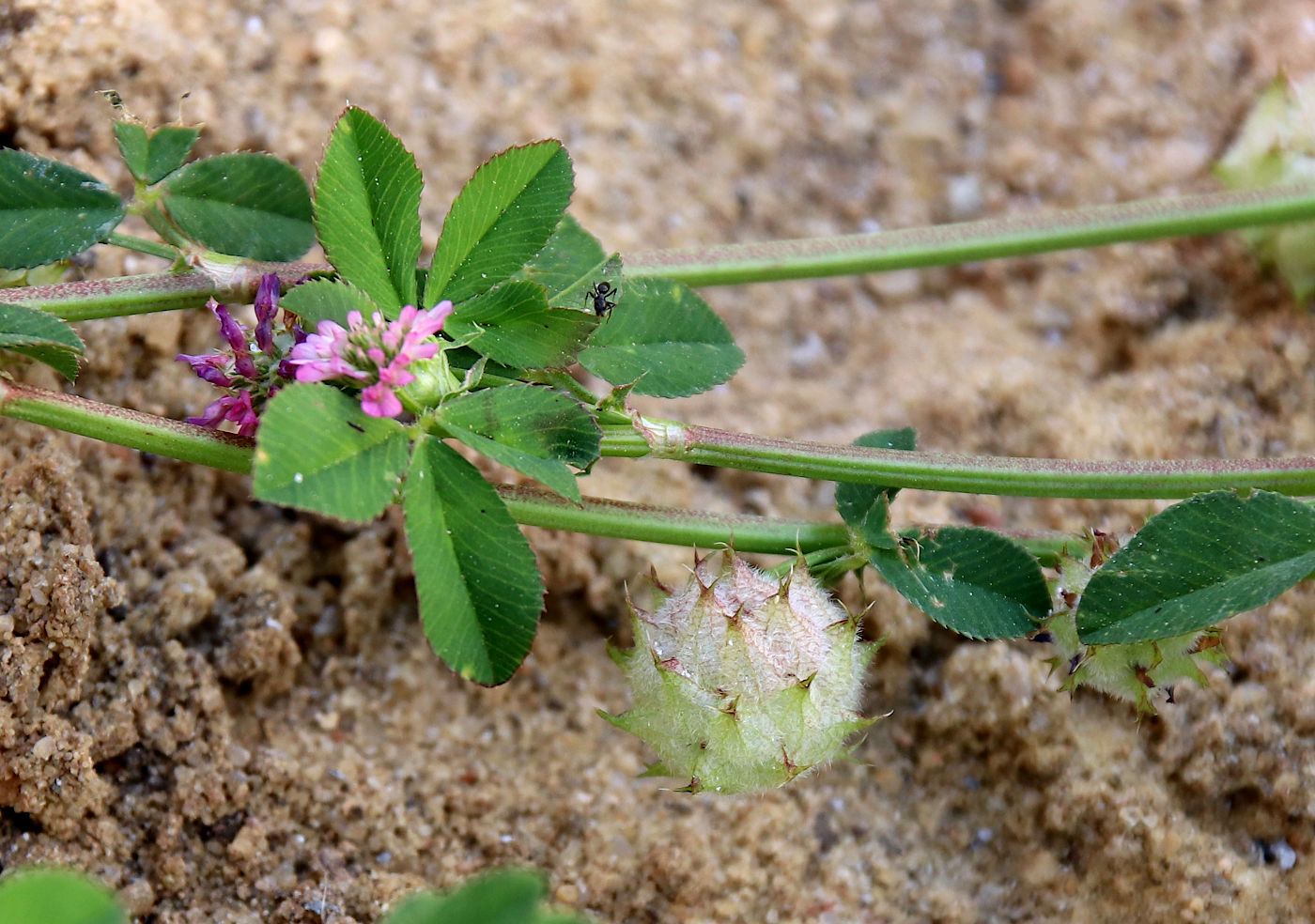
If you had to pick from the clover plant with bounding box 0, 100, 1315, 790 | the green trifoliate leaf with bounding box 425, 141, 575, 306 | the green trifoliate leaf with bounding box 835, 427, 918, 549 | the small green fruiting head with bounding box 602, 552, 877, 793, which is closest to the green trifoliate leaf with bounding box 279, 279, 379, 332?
the clover plant with bounding box 0, 100, 1315, 790

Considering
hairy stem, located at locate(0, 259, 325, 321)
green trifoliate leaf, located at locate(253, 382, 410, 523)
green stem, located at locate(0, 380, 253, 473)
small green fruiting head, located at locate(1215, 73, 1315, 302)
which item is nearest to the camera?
green trifoliate leaf, located at locate(253, 382, 410, 523)

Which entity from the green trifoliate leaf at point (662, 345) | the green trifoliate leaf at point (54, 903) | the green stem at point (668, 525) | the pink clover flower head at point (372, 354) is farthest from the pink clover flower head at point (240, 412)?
the green trifoliate leaf at point (54, 903)

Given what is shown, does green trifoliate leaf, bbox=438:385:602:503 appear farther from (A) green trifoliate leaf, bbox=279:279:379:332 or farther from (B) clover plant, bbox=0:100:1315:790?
(A) green trifoliate leaf, bbox=279:279:379:332

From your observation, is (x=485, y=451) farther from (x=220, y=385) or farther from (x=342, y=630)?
(x=342, y=630)

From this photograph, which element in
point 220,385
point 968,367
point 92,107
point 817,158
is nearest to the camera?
point 220,385

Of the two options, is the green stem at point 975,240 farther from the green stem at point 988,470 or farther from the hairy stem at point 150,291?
the hairy stem at point 150,291

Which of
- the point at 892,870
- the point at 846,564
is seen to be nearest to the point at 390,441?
the point at 846,564

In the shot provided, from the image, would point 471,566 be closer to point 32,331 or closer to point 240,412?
point 240,412
